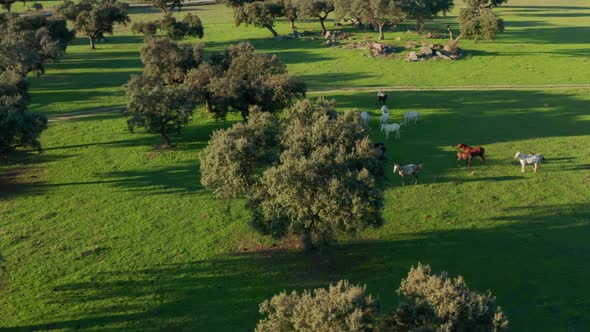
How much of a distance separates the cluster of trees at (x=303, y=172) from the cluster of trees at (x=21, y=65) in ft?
68.8

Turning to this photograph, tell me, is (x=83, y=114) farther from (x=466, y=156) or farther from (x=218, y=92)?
(x=466, y=156)

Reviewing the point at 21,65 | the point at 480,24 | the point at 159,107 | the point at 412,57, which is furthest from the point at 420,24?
the point at 21,65

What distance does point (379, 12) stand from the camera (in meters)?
96.9

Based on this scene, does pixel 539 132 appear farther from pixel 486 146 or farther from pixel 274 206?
pixel 274 206

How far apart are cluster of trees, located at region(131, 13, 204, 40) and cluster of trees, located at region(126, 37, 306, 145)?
42985 millimetres

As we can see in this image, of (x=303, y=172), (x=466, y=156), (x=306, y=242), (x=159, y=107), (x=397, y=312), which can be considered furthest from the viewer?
(x=159, y=107)

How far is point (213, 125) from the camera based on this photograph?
56938mm

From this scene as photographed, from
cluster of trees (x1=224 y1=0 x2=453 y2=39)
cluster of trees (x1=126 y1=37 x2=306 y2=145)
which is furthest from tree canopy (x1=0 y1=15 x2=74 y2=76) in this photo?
cluster of trees (x1=224 y1=0 x2=453 y2=39)

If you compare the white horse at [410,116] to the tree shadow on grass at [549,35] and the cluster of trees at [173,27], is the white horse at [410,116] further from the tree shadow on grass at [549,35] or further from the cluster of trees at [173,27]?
the cluster of trees at [173,27]

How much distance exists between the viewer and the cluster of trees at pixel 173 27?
316 ft

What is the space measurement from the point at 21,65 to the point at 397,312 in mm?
63969

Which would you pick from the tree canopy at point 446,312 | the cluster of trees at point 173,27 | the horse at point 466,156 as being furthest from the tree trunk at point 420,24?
the tree canopy at point 446,312

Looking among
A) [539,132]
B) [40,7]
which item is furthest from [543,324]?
[40,7]

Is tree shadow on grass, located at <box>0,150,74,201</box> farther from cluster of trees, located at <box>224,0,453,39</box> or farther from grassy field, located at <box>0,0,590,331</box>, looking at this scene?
cluster of trees, located at <box>224,0,453,39</box>
